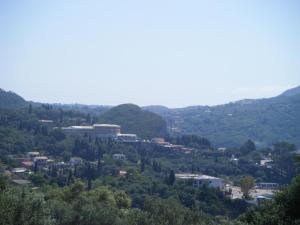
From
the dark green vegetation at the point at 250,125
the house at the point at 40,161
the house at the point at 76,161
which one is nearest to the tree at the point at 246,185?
the house at the point at 76,161

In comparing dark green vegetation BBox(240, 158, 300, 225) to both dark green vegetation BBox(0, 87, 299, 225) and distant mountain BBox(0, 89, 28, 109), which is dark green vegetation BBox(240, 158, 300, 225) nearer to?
dark green vegetation BBox(0, 87, 299, 225)

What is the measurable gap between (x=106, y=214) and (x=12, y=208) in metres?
10.7

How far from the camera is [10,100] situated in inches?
5743

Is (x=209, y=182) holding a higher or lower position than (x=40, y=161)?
lower

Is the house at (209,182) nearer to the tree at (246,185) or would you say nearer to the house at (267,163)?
the tree at (246,185)

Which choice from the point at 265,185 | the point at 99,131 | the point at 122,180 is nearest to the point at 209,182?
the point at 122,180

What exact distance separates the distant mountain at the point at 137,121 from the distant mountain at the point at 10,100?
23540mm

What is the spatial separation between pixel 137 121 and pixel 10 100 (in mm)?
34692

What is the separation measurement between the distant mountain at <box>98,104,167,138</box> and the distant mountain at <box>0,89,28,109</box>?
23540 mm

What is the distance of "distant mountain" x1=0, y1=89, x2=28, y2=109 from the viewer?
141175 mm

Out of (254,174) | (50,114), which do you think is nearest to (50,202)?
(254,174)

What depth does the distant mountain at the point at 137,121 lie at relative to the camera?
133 metres

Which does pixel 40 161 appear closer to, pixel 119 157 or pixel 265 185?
pixel 119 157

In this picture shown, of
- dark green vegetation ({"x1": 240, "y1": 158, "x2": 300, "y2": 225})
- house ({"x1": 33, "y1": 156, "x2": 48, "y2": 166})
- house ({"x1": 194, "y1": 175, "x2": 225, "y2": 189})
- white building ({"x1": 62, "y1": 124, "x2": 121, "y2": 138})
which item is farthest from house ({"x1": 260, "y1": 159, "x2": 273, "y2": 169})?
dark green vegetation ({"x1": 240, "y1": 158, "x2": 300, "y2": 225})
